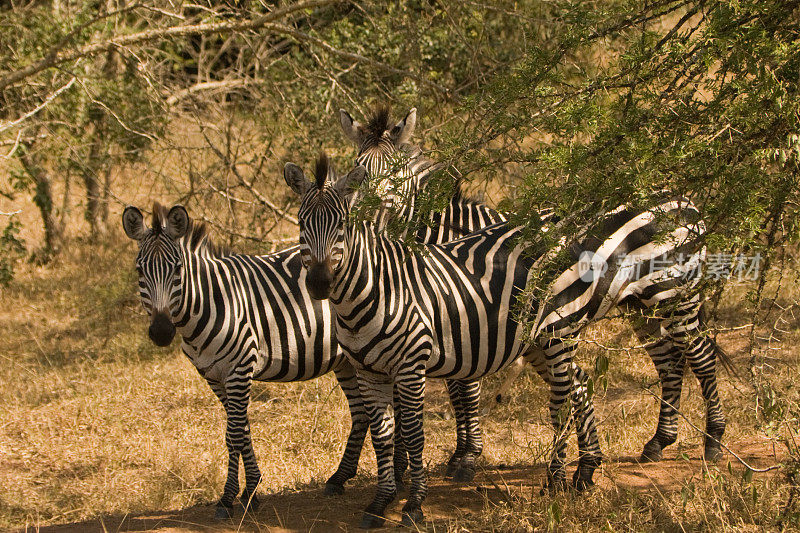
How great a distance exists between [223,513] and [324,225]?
204cm

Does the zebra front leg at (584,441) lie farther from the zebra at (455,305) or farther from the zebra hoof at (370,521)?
the zebra hoof at (370,521)

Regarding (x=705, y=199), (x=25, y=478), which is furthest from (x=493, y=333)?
(x=25, y=478)

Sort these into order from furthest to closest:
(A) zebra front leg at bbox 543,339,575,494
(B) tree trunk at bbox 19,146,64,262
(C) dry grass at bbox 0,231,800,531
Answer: (B) tree trunk at bbox 19,146,64,262 < (A) zebra front leg at bbox 543,339,575,494 < (C) dry grass at bbox 0,231,800,531

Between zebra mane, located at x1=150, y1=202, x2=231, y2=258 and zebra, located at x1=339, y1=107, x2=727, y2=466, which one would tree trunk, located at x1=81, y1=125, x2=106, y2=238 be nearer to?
zebra mane, located at x1=150, y1=202, x2=231, y2=258

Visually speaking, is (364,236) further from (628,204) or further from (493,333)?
(628,204)

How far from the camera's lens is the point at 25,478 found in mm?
6996

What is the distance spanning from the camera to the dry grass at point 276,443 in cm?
491

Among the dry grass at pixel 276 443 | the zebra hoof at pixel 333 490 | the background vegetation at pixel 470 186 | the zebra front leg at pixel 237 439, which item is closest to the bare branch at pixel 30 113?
the background vegetation at pixel 470 186

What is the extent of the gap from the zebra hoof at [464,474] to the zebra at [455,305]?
81 centimetres

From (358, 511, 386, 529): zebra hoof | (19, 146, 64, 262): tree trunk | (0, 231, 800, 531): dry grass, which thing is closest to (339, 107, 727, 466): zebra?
(0, 231, 800, 531): dry grass

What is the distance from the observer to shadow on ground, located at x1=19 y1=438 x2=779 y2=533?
5199mm

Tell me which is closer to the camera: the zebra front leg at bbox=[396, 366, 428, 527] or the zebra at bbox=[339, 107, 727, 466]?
the zebra front leg at bbox=[396, 366, 428, 527]

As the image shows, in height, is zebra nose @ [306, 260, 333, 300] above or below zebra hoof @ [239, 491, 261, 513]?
above

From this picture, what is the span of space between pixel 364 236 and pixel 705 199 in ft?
6.76
